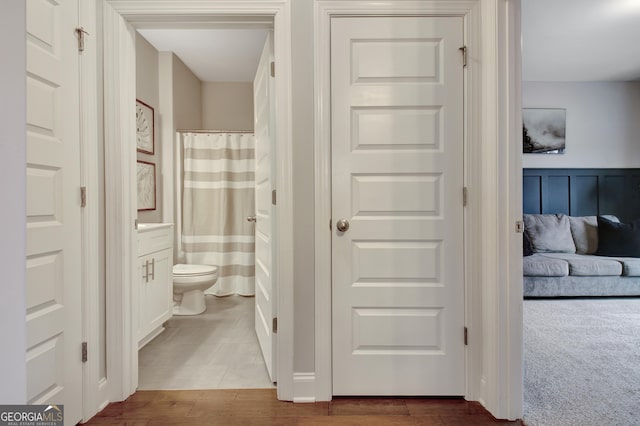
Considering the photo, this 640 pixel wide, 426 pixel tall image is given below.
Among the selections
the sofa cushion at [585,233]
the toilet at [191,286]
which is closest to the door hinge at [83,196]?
the toilet at [191,286]

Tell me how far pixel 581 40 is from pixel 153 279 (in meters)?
4.50

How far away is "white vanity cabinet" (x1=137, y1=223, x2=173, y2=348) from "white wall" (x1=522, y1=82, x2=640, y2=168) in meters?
4.40

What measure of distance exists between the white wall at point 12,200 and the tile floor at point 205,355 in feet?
4.93

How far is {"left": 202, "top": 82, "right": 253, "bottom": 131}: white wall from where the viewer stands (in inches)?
178

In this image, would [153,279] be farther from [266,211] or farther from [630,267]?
[630,267]

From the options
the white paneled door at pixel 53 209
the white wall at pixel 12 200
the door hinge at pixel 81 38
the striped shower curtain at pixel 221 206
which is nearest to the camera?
the white wall at pixel 12 200

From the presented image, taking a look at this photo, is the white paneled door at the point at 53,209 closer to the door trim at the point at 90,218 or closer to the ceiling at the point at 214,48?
the door trim at the point at 90,218

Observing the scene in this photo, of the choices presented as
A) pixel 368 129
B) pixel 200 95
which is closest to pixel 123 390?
pixel 368 129

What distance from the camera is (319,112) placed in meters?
1.86

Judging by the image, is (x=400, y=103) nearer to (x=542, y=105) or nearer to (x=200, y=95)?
(x=200, y=95)

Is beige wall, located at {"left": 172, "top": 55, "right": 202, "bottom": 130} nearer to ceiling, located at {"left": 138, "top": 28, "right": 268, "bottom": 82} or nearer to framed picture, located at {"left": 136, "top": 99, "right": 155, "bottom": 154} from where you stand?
ceiling, located at {"left": 138, "top": 28, "right": 268, "bottom": 82}

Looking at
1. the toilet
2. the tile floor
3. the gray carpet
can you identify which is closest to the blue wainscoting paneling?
the gray carpet

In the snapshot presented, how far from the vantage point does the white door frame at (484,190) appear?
1722 mm

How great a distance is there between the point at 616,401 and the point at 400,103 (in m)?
1.93
